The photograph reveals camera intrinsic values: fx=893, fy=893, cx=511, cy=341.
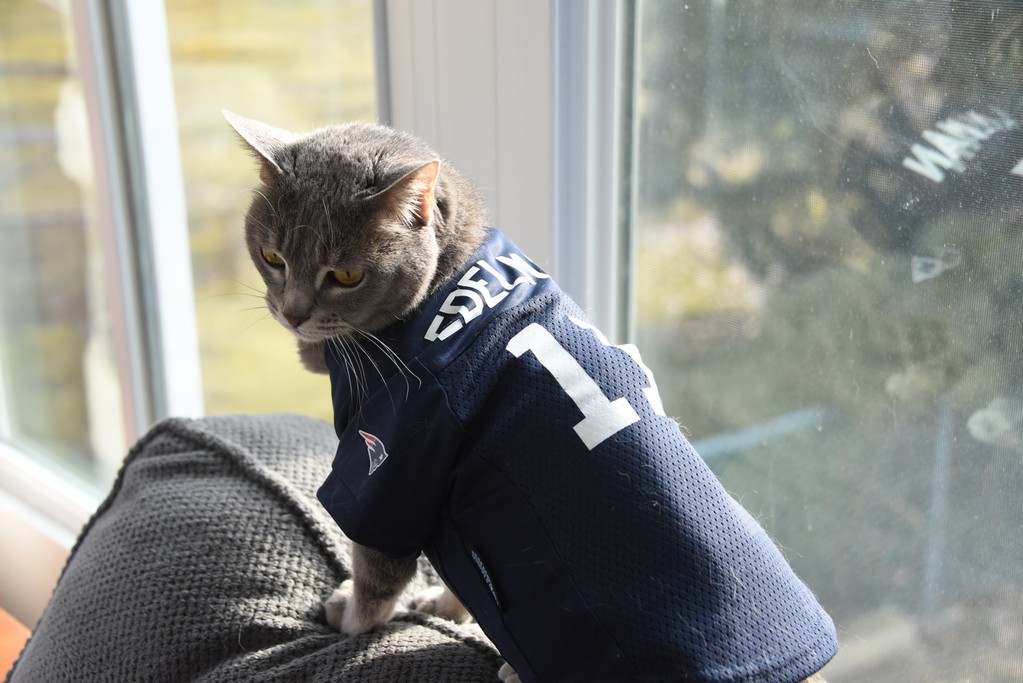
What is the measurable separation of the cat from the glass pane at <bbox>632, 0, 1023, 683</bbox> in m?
0.21

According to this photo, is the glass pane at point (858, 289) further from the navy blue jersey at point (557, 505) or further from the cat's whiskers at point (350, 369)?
the cat's whiskers at point (350, 369)

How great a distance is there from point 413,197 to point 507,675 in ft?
1.36

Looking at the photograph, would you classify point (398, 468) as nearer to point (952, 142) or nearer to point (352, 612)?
point (352, 612)

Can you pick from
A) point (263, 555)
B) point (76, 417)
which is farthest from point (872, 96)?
point (76, 417)

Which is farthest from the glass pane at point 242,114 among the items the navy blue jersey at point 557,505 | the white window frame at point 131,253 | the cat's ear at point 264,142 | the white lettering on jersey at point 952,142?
the white lettering on jersey at point 952,142

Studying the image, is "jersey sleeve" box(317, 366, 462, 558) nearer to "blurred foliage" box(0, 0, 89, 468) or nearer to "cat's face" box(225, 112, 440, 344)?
"cat's face" box(225, 112, 440, 344)

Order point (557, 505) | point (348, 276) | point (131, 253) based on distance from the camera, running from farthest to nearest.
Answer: point (131, 253), point (348, 276), point (557, 505)

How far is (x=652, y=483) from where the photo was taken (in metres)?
0.67

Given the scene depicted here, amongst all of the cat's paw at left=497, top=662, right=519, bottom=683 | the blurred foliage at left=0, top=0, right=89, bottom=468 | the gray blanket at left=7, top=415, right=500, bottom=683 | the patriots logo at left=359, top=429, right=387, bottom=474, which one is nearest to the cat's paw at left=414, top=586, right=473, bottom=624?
the gray blanket at left=7, top=415, right=500, bottom=683

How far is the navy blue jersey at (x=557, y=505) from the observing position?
2.13 feet

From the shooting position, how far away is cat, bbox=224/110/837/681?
654 mm

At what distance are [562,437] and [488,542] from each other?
0.35ft

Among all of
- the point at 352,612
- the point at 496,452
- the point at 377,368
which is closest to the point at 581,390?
the point at 496,452

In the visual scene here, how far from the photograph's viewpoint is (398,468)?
0.72 meters
